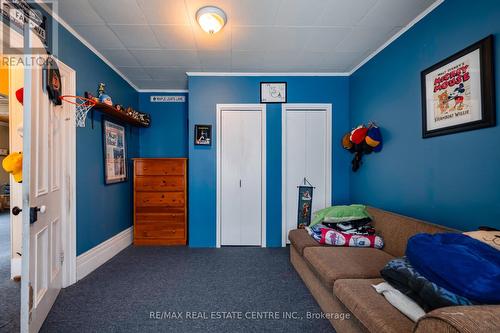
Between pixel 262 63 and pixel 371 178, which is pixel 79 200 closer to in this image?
pixel 262 63

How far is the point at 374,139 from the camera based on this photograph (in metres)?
2.51

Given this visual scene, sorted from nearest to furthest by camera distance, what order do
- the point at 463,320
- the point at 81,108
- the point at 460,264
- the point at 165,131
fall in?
1. the point at 463,320
2. the point at 460,264
3. the point at 81,108
4. the point at 165,131

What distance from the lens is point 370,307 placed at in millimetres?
1170

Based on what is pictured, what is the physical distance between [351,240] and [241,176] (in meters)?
1.74

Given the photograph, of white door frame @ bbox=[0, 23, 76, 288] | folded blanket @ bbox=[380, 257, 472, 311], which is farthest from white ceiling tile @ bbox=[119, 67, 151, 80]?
folded blanket @ bbox=[380, 257, 472, 311]

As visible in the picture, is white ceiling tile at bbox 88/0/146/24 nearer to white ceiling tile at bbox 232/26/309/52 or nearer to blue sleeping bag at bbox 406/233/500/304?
white ceiling tile at bbox 232/26/309/52

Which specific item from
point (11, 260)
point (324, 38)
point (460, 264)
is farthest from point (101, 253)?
point (324, 38)

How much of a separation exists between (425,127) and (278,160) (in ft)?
5.89

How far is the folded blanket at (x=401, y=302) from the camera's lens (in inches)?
41.8

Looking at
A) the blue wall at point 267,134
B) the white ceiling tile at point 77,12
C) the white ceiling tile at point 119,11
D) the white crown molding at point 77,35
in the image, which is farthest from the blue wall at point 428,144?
the white crown molding at point 77,35

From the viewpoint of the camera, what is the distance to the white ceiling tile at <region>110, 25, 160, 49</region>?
2.20 meters

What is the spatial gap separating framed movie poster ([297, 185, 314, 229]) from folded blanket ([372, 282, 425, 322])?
195 cm

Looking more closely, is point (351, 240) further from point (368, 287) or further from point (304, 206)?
point (304, 206)

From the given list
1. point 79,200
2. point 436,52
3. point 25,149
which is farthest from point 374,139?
point 79,200
